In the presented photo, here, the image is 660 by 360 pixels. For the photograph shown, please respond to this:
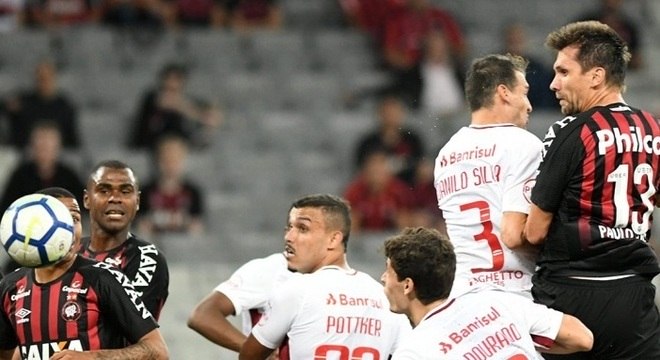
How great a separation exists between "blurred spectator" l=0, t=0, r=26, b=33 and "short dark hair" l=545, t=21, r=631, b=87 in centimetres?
937

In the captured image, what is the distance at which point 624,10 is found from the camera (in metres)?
16.3

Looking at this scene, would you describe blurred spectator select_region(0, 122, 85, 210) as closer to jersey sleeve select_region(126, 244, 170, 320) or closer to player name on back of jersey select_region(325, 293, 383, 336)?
jersey sleeve select_region(126, 244, 170, 320)

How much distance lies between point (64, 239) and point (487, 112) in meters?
2.02

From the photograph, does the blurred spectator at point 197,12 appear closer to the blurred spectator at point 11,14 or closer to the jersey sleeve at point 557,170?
the blurred spectator at point 11,14

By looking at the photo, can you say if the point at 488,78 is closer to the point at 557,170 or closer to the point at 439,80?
the point at 557,170

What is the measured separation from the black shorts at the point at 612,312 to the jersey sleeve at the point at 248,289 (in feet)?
6.18

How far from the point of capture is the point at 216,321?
7.75m

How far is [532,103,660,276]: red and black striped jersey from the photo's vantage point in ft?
20.6

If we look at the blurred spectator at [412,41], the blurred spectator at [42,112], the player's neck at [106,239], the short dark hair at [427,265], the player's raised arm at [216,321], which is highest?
the blurred spectator at [412,41]

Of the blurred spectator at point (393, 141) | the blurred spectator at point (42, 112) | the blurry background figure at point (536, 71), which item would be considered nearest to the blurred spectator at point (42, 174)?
the blurred spectator at point (42, 112)

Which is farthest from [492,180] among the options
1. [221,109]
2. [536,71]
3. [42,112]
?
[221,109]

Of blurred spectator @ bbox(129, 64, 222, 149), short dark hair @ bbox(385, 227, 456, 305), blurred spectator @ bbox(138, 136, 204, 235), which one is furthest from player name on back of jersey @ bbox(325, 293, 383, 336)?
blurred spectator @ bbox(129, 64, 222, 149)

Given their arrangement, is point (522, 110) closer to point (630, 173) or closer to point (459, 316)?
point (630, 173)

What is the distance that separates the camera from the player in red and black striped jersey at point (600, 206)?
630 cm
